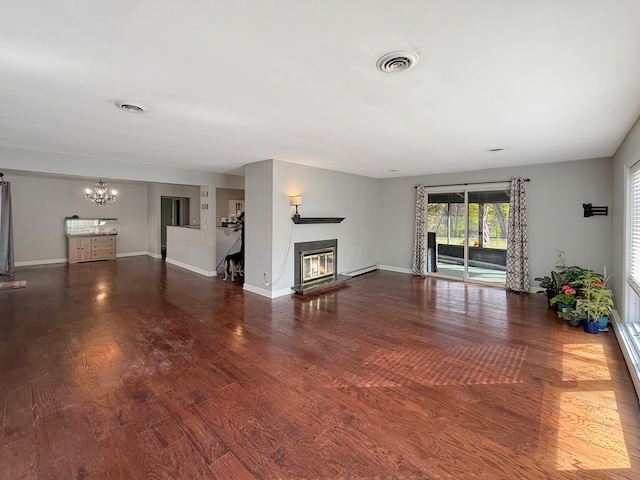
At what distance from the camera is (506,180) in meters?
5.98

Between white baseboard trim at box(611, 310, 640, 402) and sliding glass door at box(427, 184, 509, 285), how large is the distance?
2.54 meters

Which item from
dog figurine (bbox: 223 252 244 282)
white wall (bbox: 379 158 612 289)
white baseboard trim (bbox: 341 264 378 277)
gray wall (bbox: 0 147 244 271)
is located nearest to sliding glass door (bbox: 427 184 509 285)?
white wall (bbox: 379 158 612 289)

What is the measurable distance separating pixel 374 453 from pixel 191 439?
1178 mm

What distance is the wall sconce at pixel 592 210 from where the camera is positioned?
4984mm

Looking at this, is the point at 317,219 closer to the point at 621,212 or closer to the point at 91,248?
the point at 621,212

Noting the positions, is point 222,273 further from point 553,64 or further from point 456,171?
point 553,64

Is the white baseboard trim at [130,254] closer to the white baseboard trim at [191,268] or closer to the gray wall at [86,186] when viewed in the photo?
the gray wall at [86,186]

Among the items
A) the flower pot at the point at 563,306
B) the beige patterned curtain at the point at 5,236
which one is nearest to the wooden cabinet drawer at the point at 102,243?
the beige patterned curtain at the point at 5,236

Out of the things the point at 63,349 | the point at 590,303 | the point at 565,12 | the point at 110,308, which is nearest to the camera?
the point at 565,12

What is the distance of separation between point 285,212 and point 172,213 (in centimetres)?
735

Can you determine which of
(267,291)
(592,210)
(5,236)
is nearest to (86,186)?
(5,236)

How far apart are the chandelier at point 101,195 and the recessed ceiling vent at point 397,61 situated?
935cm

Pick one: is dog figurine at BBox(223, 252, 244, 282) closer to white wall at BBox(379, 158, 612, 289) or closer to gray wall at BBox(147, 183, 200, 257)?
gray wall at BBox(147, 183, 200, 257)

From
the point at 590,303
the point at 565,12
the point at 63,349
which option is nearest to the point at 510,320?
the point at 590,303
